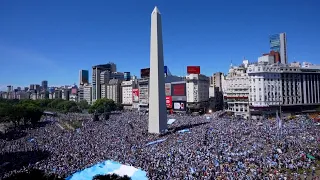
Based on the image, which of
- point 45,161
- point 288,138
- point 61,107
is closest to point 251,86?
point 288,138

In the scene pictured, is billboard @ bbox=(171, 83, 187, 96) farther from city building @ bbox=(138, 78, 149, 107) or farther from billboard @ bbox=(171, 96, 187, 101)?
city building @ bbox=(138, 78, 149, 107)

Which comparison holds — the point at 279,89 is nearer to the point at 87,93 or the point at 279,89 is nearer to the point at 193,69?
the point at 193,69

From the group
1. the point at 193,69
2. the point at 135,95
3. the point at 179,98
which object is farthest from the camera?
the point at 135,95

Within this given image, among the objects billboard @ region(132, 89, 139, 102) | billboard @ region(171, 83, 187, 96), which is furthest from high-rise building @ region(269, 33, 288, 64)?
billboard @ region(132, 89, 139, 102)

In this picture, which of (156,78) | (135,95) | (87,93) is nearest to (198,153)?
(156,78)

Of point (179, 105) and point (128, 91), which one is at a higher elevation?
point (128, 91)

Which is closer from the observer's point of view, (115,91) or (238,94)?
(238,94)

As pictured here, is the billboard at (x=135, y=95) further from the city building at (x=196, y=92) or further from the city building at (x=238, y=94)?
the city building at (x=238, y=94)

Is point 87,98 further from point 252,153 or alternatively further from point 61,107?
point 252,153
